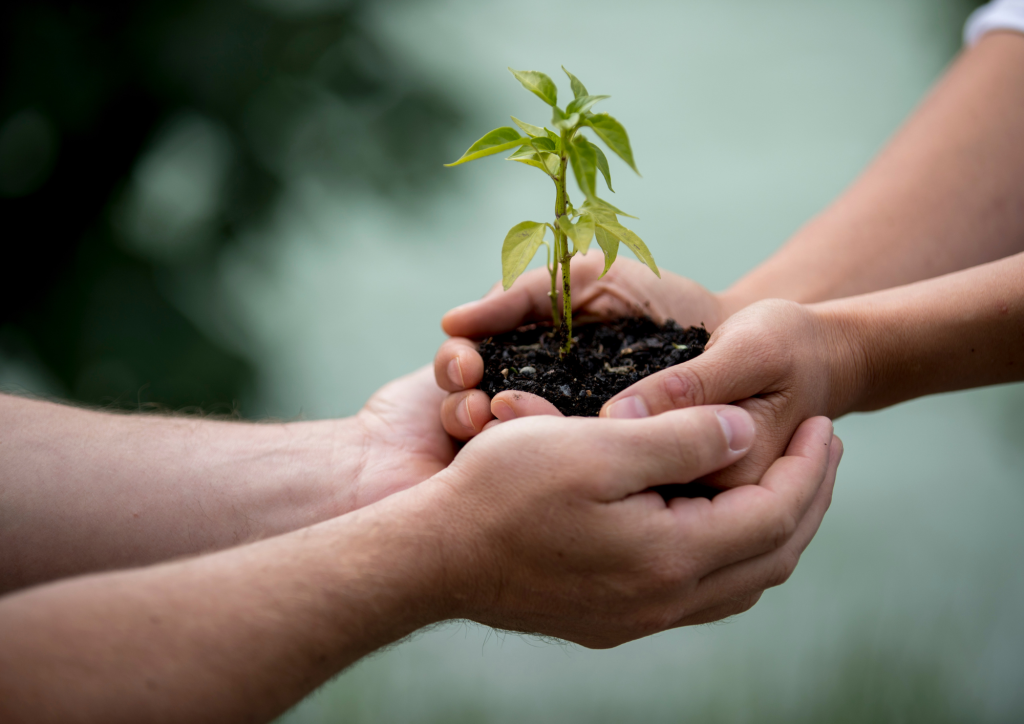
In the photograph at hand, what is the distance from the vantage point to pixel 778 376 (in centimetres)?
87

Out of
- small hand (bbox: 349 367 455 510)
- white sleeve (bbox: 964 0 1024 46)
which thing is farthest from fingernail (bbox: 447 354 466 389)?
white sleeve (bbox: 964 0 1024 46)

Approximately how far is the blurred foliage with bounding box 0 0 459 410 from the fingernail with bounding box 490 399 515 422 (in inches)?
66.8

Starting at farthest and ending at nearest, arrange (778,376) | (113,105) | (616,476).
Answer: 1. (113,105)
2. (778,376)
3. (616,476)

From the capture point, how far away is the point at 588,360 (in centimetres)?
98

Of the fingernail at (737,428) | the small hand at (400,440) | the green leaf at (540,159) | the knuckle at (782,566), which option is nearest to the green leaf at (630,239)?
the green leaf at (540,159)

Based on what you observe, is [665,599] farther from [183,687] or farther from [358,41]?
[358,41]

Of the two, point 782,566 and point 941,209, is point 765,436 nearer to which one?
point 782,566

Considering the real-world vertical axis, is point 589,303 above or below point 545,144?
below

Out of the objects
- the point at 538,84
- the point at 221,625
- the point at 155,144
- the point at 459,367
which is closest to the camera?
the point at 221,625

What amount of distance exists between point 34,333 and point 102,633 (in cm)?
202

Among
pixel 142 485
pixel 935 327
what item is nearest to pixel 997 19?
→ pixel 935 327

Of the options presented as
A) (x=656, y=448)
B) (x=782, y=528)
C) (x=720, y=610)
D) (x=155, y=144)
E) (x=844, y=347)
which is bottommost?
A: (x=720, y=610)

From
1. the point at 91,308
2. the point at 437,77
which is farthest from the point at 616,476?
the point at 91,308

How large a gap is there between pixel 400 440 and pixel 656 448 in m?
0.62
